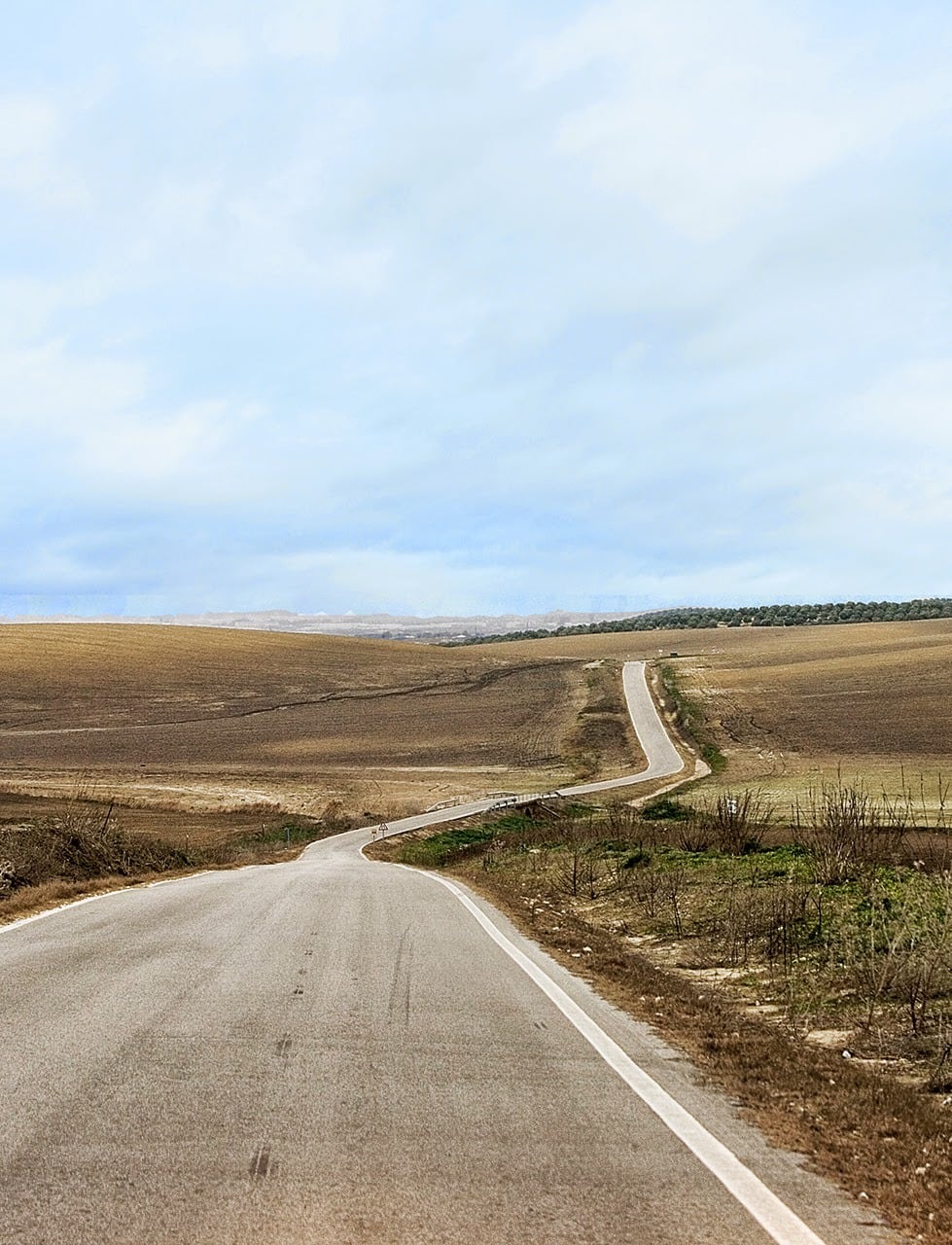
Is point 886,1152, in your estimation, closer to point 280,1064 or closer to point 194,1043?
point 280,1064

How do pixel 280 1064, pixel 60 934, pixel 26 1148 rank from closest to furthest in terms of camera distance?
pixel 26 1148
pixel 280 1064
pixel 60 934

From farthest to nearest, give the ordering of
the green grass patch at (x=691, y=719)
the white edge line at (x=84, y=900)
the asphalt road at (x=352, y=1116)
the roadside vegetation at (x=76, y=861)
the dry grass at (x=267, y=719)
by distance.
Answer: the green grass patch at (x=691, y=719) < the dry grass at (x=267, y=719) < the roadside vegetation at (x=76, y=861) < the white edge line at (x=84, y=900) < the asphalt road at (x=352, y=1116)

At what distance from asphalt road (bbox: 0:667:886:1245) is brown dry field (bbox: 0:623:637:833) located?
33180 mm

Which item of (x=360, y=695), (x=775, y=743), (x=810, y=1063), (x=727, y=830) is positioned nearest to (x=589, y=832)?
(x=727, y=830)

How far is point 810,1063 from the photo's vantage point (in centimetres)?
721

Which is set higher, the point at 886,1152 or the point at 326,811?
the point at 886,1152

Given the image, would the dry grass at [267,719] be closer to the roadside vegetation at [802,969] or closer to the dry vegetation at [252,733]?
the dry vegetation at [252,733]

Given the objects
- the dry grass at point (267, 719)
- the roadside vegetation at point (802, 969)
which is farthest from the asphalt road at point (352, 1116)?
the dry grass at point (267, 719)

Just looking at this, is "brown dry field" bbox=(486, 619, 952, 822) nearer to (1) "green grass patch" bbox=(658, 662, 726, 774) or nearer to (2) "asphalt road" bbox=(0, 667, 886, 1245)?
(1) "green grass patch" bbox=(658, 662, 726, 774)

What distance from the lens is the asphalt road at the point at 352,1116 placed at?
4.34 meters

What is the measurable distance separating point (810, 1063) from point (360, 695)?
8249 cm

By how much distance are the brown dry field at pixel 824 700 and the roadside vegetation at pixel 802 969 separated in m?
19.0

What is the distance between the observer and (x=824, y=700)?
75.5 m

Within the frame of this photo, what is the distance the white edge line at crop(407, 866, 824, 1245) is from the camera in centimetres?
439
